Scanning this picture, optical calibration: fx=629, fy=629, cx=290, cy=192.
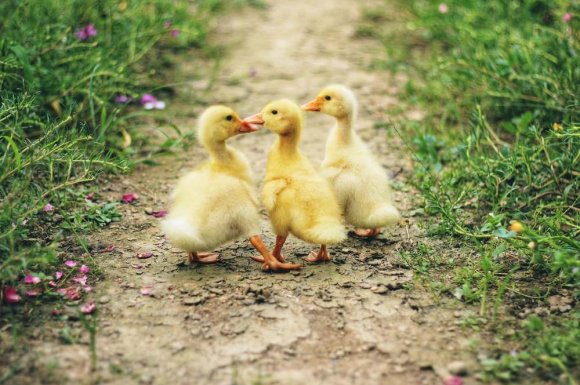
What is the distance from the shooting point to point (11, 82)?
14.4 feet

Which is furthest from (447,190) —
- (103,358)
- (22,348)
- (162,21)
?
(162,21)

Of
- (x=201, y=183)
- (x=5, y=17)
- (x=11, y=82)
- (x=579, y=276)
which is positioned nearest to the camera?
(x=579, y=276)

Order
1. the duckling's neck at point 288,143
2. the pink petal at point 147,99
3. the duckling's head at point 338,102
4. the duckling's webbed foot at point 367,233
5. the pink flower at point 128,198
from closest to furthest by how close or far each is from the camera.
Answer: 1. the duckling's neck at point 288,143
2. the duckling's head at point 338,102
3. the duckling's webbed foot at point 367,233
4. the pink flower at point 128,198
5. the pink petal at point 147,99

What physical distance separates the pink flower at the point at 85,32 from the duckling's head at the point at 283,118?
218cm

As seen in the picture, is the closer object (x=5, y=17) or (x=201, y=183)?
(x=201, y=183)

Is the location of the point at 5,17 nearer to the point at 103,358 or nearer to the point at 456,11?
the point at 103,358

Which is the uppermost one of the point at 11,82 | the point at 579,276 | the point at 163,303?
the point at 11,82

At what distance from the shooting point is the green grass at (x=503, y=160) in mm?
3361

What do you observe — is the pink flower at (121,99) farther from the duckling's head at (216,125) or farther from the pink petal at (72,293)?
the pink petal at (72,293)

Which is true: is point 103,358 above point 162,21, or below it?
below

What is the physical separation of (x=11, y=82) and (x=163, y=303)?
2.09 meters

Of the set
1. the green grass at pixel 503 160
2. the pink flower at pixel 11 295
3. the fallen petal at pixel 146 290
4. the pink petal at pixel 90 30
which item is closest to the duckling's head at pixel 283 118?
the green grass at pixel 503 160

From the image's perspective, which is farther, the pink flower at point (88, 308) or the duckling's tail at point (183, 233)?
the duckling's tail at point (183, 233)

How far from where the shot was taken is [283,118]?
3713 mm
